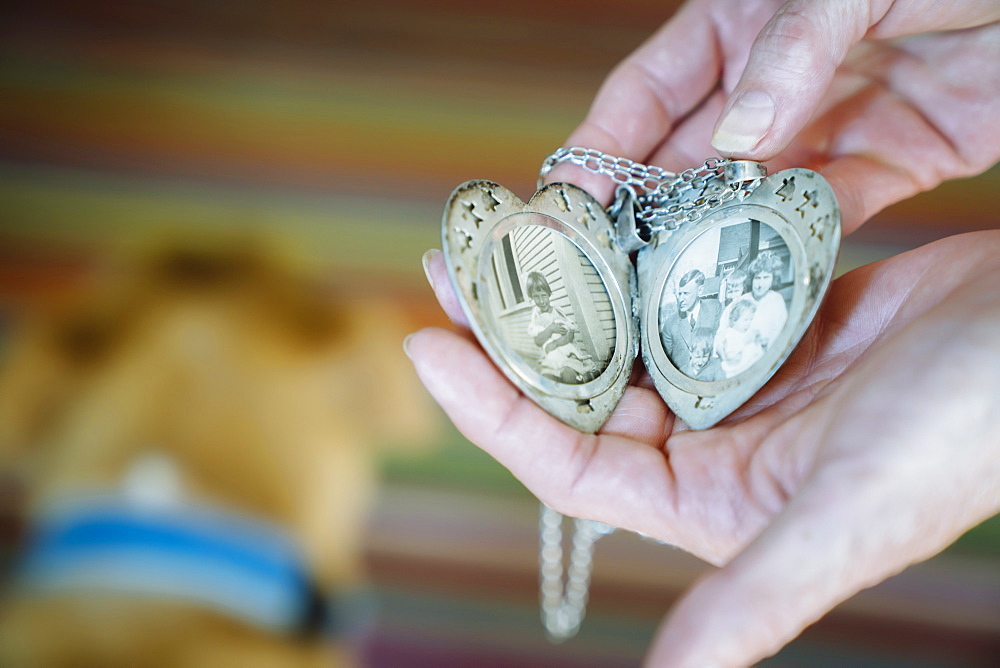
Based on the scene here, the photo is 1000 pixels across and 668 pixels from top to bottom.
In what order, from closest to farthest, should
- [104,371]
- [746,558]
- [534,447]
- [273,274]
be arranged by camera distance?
[746,558]
[534,447]
[104,371]
[273,274]

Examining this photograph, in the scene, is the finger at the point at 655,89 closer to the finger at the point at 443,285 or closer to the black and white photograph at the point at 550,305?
the black and white photograph at the point at 550,305

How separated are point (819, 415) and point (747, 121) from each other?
1.46ft

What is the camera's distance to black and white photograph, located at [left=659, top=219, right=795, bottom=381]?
45.1 inches

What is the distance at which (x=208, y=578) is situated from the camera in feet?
6.18

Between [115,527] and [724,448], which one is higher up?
[724,448]

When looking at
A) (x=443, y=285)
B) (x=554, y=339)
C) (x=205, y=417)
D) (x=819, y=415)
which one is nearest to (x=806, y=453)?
(x=819, y=415)

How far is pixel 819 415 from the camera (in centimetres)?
96

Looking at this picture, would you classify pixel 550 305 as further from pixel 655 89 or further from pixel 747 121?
pixel 655 89

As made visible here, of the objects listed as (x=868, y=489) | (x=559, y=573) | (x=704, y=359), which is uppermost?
(x=704, y=359)

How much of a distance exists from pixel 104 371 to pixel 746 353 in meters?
1.77

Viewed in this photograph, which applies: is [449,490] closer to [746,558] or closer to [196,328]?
[196,328]

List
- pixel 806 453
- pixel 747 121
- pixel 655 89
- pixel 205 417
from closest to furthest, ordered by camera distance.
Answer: pixel 806 453
pixel 747 121
pixel 655 89
pixel 205 417

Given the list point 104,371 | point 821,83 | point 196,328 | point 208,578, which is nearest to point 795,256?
point 821,83

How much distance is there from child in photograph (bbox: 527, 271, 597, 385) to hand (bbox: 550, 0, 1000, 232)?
0.93 ft
